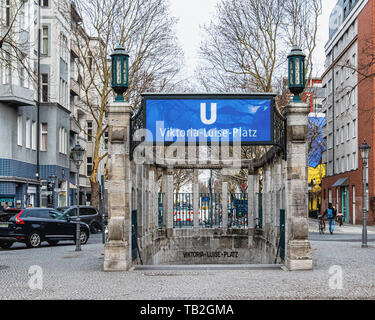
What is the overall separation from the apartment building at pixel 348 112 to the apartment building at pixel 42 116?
2124 cm

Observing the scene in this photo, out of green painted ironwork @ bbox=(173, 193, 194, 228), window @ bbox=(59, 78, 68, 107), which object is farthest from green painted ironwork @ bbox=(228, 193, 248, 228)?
window @ bbox=(59, 78, 68, 107)

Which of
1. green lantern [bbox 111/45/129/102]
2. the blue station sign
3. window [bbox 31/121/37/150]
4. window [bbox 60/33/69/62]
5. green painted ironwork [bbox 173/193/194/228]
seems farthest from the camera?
window [bbox 60/33/69/62]

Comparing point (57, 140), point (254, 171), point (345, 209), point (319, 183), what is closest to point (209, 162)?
point (254, 171)

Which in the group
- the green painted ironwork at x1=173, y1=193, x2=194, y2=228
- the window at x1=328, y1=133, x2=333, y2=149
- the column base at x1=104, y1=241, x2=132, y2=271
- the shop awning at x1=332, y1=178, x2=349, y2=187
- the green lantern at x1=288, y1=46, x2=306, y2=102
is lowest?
the column base at x1=104, y1=241, x2=132, y2=271

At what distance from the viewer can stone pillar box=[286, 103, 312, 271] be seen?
14.5 metres

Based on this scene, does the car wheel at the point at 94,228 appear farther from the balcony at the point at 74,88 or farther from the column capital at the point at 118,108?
the column capital at the point at 118,108

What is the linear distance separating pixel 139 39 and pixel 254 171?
14800mm

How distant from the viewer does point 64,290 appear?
37.8ft

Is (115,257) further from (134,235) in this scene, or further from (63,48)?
(63,48)

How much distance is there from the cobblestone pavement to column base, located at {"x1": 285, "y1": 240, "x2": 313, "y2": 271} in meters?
0.27

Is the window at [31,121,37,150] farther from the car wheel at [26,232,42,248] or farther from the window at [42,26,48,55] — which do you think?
the car wheel at [26,232,42,248]

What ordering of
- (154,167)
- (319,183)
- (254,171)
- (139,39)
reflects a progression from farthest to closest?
(319,183) < (139,39) < (254,171) < (154,167)

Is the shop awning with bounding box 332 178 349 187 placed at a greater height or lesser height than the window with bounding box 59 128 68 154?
lesser

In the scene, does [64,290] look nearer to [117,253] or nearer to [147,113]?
[117,253]
